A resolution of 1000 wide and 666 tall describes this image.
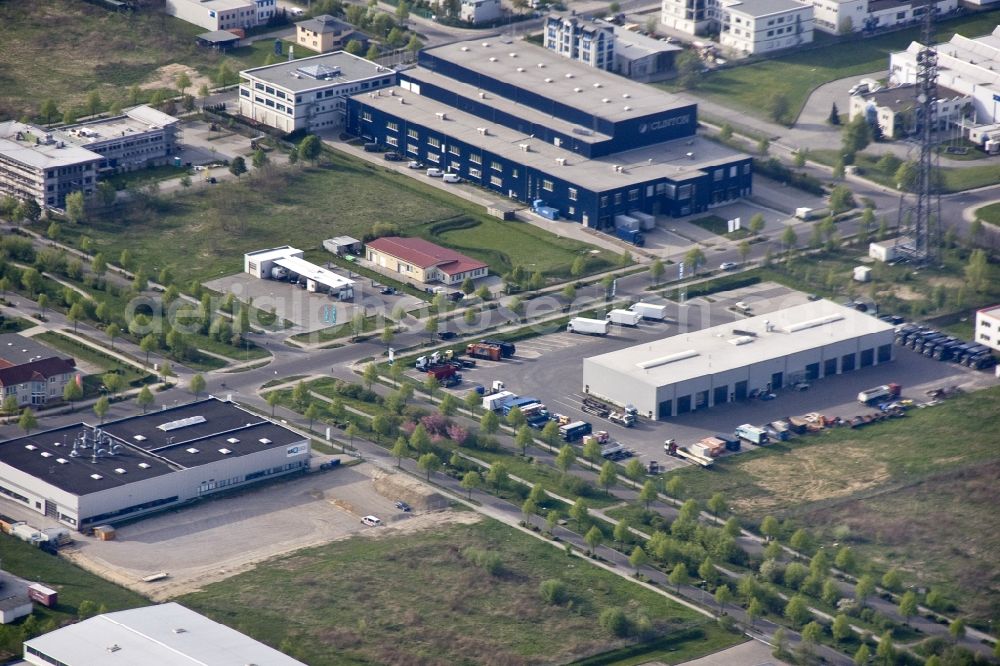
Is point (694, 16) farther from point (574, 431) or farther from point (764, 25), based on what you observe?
point (574, 431)

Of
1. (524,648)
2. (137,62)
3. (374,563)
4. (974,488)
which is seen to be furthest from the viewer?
(137,62)

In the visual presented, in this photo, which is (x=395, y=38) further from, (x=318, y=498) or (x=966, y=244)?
(x=318, y=498)

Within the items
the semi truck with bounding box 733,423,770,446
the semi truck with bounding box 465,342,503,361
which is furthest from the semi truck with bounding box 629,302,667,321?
the semi truck with bounding box 733,423,770,446

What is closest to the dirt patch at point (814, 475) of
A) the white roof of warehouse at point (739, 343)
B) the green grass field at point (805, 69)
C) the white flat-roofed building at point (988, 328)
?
the white roof of warehouse at point (739, 343)

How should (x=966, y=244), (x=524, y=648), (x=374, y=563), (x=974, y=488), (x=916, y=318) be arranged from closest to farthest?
(x=524, y=648), (x=374, y=563), (x=974, y=488), (x=916, y=318), (x=966, y=244)

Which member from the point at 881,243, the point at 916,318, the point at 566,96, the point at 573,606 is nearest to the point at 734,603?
the point at 573,606

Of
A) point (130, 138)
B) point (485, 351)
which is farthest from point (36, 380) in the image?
point (130, 138)
